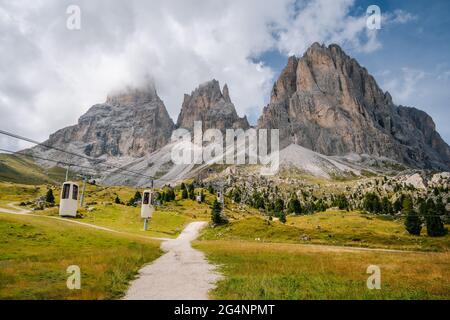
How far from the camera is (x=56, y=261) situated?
80.6 feet

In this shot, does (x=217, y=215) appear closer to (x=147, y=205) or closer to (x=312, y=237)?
(x=147, y=205)

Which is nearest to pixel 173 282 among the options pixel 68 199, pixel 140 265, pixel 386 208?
pixel 140 265

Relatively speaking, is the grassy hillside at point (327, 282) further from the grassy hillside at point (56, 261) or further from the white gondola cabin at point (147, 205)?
the white gondola cabin at point (147, 205)

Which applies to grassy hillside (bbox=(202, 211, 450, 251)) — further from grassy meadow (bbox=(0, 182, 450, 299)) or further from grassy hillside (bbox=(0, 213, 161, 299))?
grassy hillside (bbox=(0, 213, 161, 299))

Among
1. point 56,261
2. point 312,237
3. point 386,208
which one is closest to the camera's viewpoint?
point 56,261

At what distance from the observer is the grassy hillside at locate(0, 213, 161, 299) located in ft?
50.3

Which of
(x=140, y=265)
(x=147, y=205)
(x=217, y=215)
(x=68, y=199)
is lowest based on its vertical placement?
(x=140, y=265)

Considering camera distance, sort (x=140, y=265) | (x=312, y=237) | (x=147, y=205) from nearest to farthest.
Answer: (x=140, y=265) → (x=312, y=237) → (x=147, y=205)

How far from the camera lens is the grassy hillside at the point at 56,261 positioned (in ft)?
50.3

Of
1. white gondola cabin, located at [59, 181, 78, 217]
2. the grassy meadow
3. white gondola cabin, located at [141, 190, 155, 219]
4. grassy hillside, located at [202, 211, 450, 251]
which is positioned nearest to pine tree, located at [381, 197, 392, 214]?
grassy hillside, located at [202, 211, 450, 251]

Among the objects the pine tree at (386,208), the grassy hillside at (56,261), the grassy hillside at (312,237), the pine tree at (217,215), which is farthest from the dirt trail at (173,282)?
the pine tree at (386,208)
